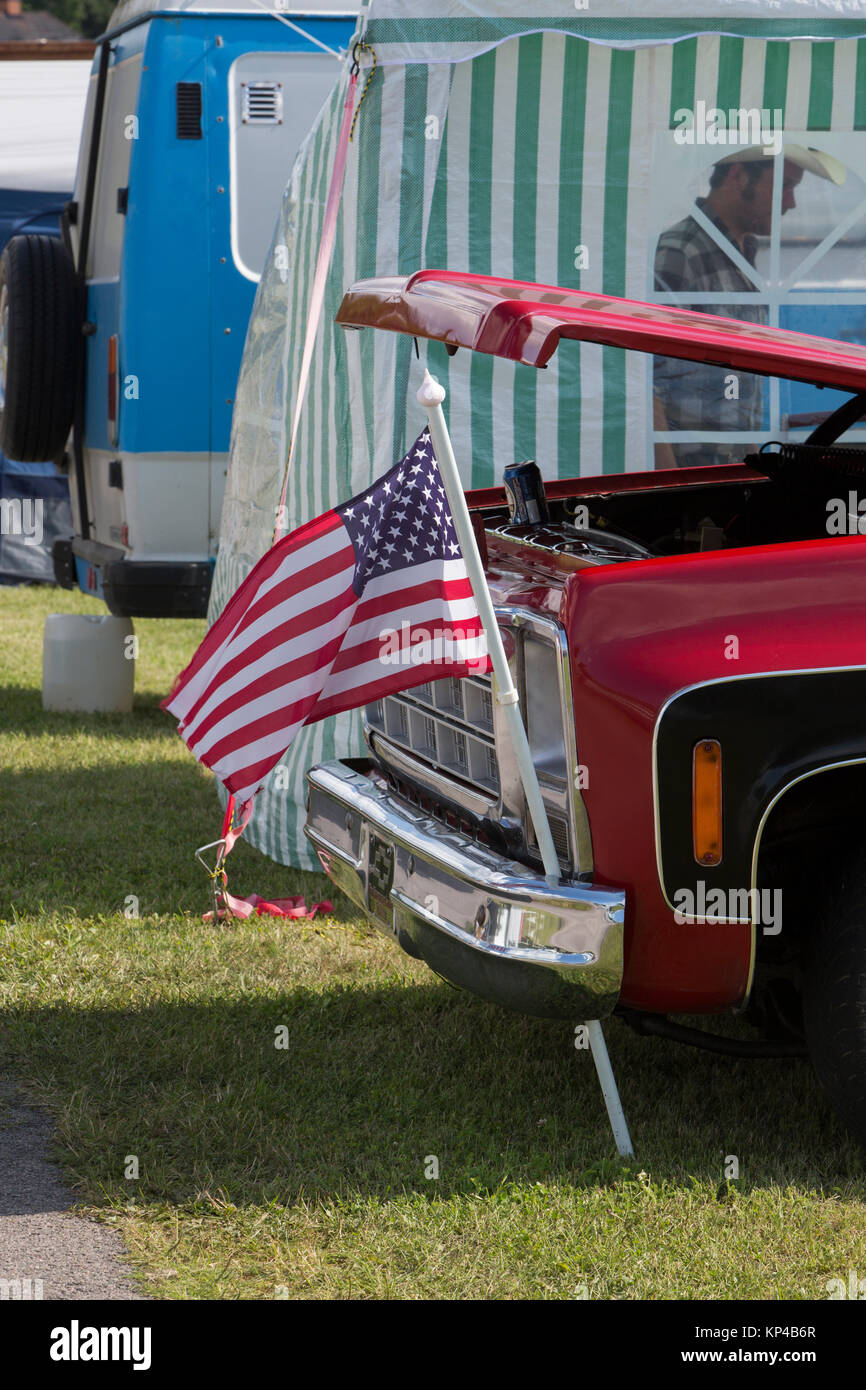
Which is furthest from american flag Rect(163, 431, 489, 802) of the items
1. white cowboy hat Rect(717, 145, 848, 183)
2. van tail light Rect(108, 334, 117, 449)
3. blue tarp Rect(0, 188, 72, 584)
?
blue tarp Rect(0, 188, 72, 584)

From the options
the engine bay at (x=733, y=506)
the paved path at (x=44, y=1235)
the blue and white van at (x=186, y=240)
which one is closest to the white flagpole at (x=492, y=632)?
the engine bay at (x=733, y=506)

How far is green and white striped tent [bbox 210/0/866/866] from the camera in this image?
198 inches

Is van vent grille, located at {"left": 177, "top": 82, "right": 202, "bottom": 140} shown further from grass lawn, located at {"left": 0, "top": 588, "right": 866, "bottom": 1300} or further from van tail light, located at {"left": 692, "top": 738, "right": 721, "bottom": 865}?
van tail light, located at {"left": 692, "top": 738, "right": 721, "bottom": 865}

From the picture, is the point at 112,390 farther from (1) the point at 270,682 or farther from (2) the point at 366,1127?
(2) the point at 366,1127

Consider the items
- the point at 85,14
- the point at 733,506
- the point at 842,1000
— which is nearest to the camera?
the point at 842,1000

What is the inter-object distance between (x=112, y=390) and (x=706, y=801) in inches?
196

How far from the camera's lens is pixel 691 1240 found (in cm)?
302

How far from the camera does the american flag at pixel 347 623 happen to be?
10.3 ft

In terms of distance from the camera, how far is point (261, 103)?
23.0 feet

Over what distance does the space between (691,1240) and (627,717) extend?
1.04 m

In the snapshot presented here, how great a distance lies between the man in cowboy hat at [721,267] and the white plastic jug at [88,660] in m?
3.51

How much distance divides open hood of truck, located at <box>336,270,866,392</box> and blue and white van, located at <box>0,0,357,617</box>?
12.4ft

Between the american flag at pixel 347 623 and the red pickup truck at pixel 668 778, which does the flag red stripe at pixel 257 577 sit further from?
the red pickup truck at pixel 668 778

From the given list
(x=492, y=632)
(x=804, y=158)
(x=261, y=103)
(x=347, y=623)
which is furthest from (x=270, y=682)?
(x=261, y=103)
